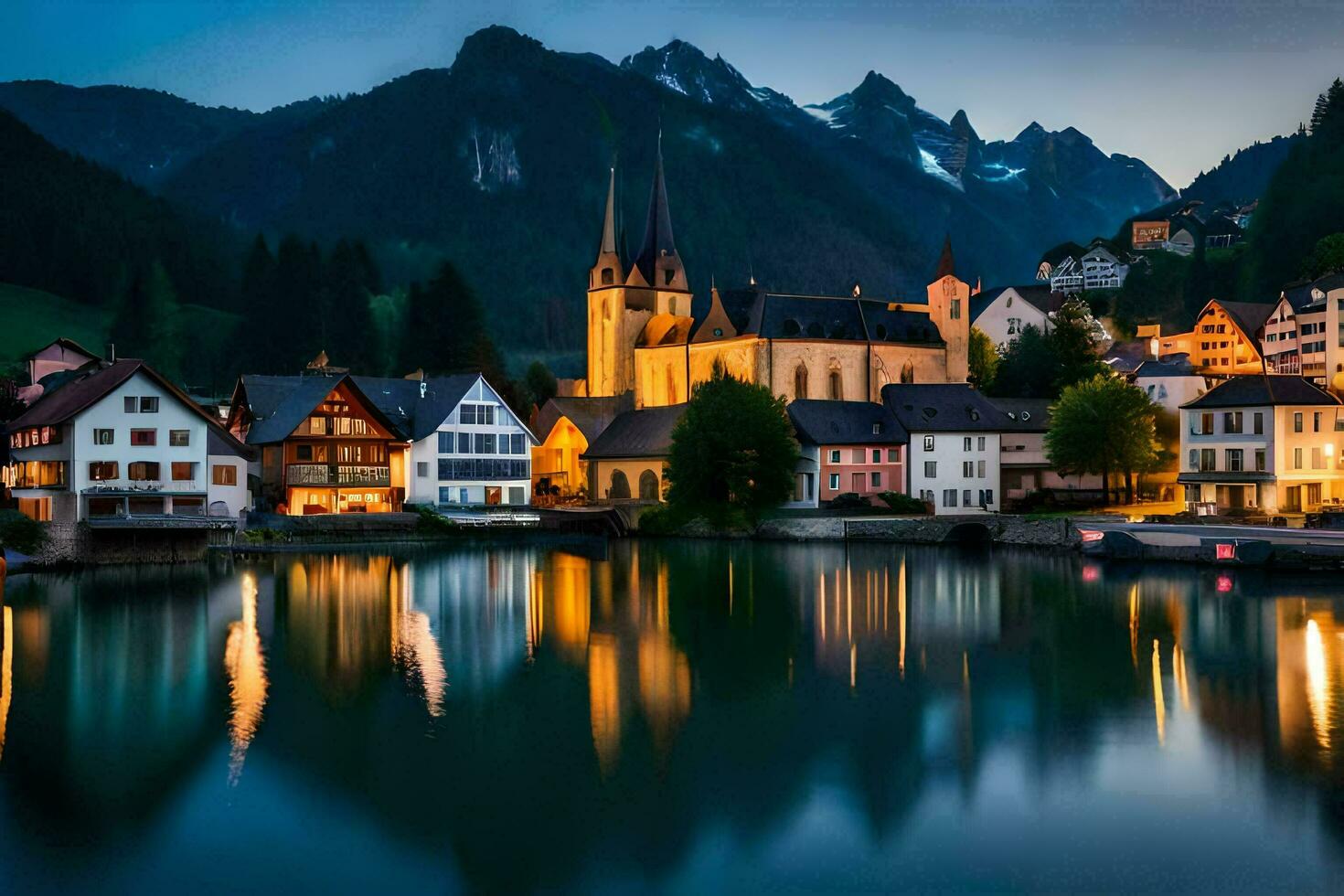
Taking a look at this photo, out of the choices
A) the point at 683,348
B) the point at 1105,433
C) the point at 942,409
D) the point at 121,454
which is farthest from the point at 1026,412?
the point at 121,454

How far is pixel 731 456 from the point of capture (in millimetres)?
72375

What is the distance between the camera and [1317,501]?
63281 mm

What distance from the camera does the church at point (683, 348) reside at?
9025 cm

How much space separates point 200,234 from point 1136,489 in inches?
4047

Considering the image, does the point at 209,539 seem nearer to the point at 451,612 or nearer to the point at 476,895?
the point at 451,612

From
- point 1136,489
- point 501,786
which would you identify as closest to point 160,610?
point 501,786

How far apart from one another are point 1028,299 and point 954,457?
61.1 m

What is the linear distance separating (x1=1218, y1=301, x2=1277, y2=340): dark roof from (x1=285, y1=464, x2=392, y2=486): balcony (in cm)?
7372

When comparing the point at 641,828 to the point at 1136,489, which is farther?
the point at 1136,489

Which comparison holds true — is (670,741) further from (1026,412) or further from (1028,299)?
(1028,299)

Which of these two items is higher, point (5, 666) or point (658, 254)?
point (658, 254)

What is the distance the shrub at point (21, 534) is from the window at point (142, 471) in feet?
19.0

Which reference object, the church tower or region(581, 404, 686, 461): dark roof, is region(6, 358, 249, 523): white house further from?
the church tower

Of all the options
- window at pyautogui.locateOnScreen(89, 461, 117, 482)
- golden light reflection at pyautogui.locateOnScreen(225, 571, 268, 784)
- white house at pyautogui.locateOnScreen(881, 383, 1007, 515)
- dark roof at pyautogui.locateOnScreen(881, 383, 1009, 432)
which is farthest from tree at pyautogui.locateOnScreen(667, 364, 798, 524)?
golden light reflection at pyautogui.locateOnScreen(225, 571, 268, 784)
